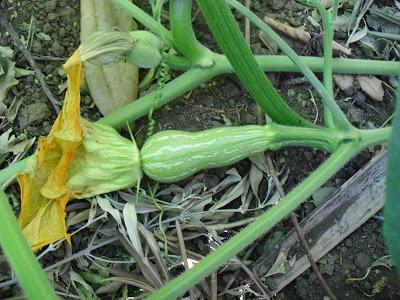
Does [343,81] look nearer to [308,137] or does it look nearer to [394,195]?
[308,137]

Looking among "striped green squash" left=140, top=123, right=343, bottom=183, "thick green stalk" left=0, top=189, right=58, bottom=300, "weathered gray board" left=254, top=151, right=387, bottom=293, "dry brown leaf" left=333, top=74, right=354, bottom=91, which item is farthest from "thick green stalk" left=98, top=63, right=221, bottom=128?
"thick green stalk" left=0, top=189, right=58, bottom=300

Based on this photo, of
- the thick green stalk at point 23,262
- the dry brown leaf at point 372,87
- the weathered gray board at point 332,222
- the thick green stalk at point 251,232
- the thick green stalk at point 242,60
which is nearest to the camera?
the thick green stalk at point 23,262

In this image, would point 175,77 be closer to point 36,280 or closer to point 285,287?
point 285,287

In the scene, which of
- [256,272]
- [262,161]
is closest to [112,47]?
[262,161]

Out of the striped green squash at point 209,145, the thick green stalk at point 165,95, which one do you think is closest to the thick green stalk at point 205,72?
the thick green stalk at point 165,95

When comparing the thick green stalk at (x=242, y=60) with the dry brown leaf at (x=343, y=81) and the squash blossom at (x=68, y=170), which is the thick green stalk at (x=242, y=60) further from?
the squash blossom at (x=68, y=170)

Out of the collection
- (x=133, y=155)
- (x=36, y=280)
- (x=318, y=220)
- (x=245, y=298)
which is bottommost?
(x=245, y=298)
